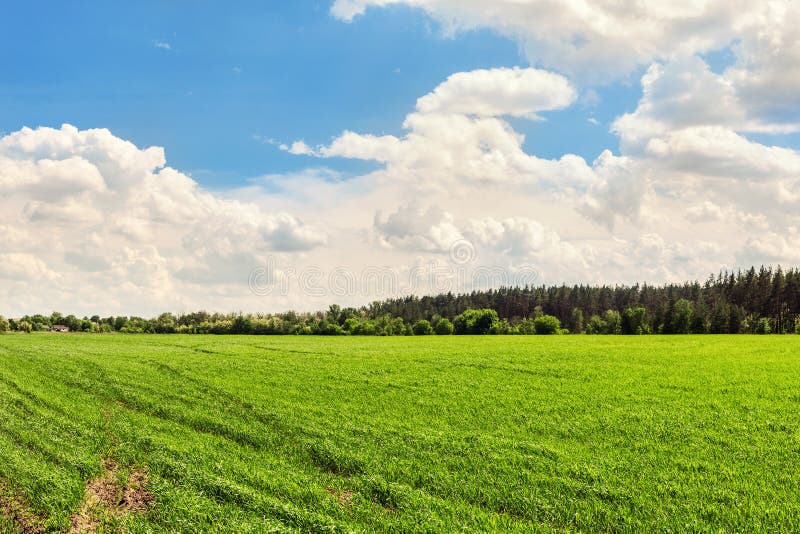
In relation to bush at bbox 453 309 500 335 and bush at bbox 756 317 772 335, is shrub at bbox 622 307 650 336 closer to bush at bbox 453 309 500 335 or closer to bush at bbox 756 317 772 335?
bush at bbox 756 317 772 335

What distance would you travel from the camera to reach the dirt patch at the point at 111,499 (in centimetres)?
1281

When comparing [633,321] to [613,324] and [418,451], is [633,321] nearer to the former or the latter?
[613,324]

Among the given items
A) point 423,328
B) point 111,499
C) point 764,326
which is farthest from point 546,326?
point 111,499

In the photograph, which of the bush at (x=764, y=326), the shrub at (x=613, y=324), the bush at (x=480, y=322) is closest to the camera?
the bush at (x=764, y=326)

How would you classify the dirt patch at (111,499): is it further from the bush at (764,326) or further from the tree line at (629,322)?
the bush at (764,326)

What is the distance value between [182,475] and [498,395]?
1734cm

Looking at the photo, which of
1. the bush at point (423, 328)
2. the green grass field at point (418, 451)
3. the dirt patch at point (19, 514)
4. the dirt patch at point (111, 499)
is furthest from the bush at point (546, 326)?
the dirt patch at point (19, 514)

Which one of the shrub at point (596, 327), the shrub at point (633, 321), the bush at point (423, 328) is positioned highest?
the shrub at point (633, 321)

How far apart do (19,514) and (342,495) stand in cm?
905

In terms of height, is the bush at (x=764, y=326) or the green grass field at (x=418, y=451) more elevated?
the bush at (x=764, y=326)

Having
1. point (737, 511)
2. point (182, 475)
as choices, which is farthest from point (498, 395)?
point (182, 475)

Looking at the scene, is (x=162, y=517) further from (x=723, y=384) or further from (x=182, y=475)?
(x=723, y=384)

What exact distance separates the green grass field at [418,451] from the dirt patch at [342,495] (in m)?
0.07

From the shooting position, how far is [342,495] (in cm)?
1391
